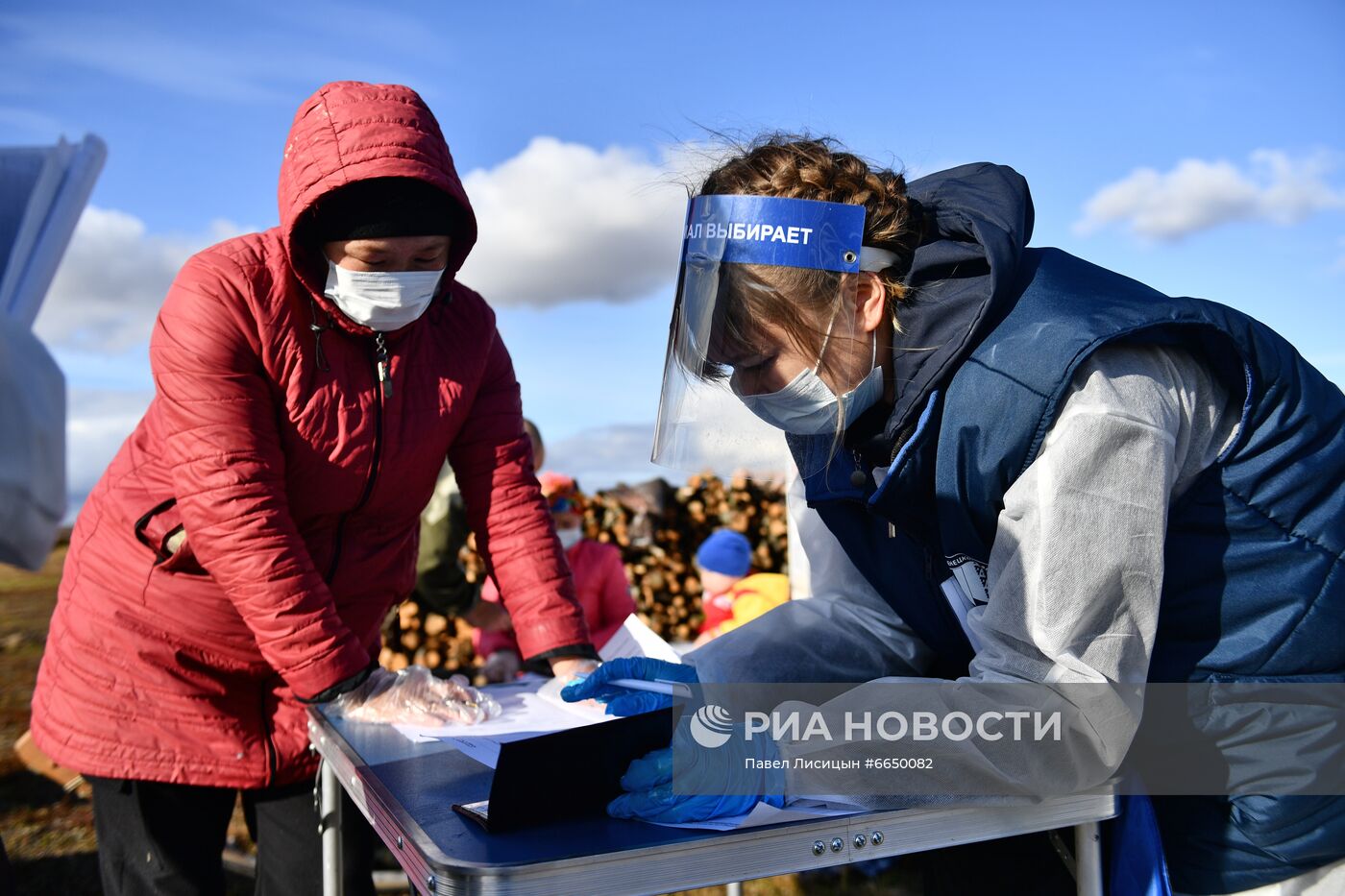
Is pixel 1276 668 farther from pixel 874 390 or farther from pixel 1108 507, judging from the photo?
pixel 874 390

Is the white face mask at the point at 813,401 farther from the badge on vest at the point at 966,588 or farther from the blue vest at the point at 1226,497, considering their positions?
the badge on vest at the point at 966,588

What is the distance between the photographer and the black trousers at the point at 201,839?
1910 mm

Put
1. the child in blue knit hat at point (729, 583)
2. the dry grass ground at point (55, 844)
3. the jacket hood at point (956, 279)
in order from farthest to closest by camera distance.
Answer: the child in blue knit hat at point (729, 583) < the dry grass ground at point (55, 844) < the jacket hood at point (956, 279)

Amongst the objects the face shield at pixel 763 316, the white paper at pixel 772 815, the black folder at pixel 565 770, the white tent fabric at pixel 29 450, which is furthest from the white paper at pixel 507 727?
the white tent fabric at pixel 29 450

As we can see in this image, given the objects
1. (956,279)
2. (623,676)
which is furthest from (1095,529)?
(623,676)

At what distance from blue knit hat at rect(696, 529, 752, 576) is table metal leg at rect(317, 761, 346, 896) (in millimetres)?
3809

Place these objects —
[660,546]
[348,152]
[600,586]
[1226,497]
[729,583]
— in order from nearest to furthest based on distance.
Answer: [1226,497] → [348,152] → [600,586] → [729,583] → [660,546]

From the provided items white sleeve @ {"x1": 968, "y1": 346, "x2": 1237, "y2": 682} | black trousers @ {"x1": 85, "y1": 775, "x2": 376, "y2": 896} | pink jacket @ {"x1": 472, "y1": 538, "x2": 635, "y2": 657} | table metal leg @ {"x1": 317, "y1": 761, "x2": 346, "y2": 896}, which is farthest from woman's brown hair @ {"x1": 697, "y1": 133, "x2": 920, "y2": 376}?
pink jacket @ {"x1": 472, "y1": 538, "x2": 635, "y2": 657}

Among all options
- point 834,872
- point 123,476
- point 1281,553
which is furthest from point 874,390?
point 834,872

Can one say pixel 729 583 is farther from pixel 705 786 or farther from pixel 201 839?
pixel 705 786

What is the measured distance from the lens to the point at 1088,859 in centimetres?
137

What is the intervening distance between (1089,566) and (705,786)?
20.8 inches

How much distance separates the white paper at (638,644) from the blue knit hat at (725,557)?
355 cm

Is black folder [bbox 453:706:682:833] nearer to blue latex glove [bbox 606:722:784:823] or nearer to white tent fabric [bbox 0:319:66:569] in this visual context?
blue latex glove [bbox 606:722:784:823]
